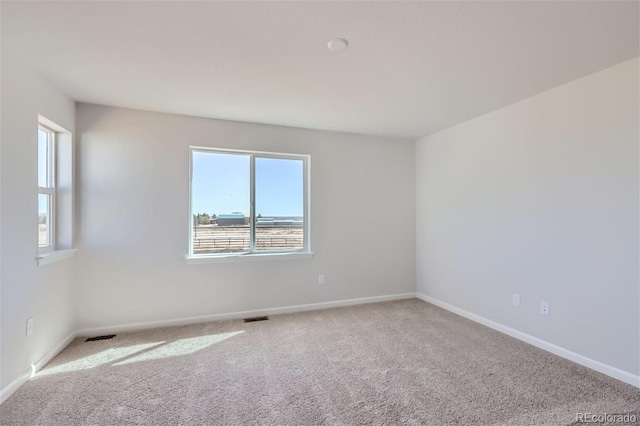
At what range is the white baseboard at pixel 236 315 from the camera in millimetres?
2943

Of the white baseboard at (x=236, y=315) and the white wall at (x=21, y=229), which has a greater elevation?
the white wall at (x=21, y=229)

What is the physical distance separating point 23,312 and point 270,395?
6.13ft

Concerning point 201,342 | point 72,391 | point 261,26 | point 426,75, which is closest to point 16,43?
point 261,26

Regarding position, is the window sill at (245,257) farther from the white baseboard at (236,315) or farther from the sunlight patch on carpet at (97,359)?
the sunlight patch on carpet at (97,359)

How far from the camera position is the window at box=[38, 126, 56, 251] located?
256cm

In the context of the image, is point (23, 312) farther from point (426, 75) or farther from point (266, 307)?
point (426, 75)

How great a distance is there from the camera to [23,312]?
2.08 m

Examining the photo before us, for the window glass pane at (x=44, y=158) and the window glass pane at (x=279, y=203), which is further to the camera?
the window glass pane at (x=279, y=203)

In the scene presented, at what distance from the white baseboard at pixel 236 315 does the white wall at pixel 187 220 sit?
5 cm

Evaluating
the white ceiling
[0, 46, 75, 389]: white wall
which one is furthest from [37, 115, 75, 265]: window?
the white ceiling

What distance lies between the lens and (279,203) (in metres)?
3.69

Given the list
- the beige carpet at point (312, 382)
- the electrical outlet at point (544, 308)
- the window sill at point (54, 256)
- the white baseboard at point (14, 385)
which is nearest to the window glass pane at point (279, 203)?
the beige carpet at point (312, 382)

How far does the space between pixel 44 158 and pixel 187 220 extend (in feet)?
4.33

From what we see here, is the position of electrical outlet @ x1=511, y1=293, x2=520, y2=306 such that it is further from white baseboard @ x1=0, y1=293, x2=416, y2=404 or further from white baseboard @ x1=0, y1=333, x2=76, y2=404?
white baseboard @ x1=0, y1=333, x2=76, y2=404
